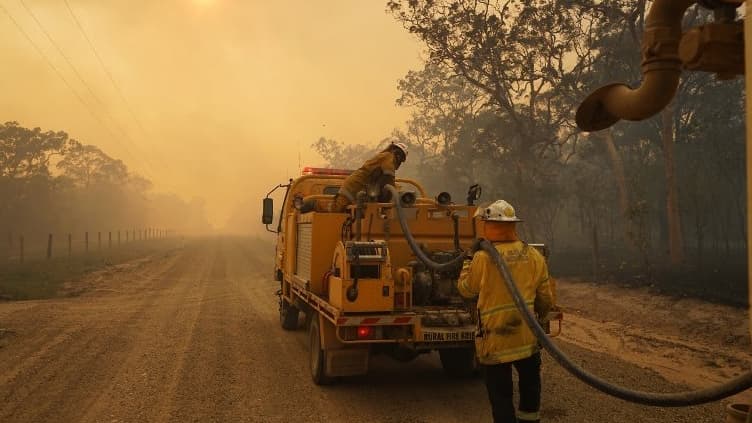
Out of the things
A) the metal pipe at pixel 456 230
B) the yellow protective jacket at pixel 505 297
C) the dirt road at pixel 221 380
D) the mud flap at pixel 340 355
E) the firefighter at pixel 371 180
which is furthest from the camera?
the firefighter at pixel 371 180

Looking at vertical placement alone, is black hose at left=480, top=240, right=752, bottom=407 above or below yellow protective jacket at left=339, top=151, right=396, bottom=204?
below

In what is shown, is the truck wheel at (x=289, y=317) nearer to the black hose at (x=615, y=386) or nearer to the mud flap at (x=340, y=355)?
the mud flap at (x=340, y=355)

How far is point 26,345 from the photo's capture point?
8.61 meters

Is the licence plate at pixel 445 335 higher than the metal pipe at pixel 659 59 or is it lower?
lower

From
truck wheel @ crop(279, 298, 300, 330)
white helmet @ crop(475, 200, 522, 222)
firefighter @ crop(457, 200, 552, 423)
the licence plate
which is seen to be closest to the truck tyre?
the licence plate

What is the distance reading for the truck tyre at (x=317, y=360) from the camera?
21.1 feet

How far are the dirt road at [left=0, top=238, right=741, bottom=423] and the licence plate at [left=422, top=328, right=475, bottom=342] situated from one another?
0.74 metres

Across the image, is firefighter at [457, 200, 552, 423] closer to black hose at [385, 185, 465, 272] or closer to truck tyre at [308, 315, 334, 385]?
black hose at [385, 185, 465, 272]

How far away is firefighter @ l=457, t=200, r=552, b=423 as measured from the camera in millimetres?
4000

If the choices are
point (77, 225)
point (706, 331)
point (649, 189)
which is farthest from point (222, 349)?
point (77, 225)

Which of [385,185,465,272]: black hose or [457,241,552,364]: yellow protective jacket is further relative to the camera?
[385,185,465,272]: black hose

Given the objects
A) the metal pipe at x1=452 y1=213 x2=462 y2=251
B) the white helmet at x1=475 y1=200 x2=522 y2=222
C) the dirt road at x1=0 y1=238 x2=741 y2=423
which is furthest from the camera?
the metal pipe at x1=452 y1=213 x2=462 y2=251

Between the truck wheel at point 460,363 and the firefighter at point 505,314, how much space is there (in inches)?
105

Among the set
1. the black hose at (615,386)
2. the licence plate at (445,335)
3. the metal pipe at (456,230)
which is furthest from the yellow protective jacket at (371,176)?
the black hose at (615,386)
